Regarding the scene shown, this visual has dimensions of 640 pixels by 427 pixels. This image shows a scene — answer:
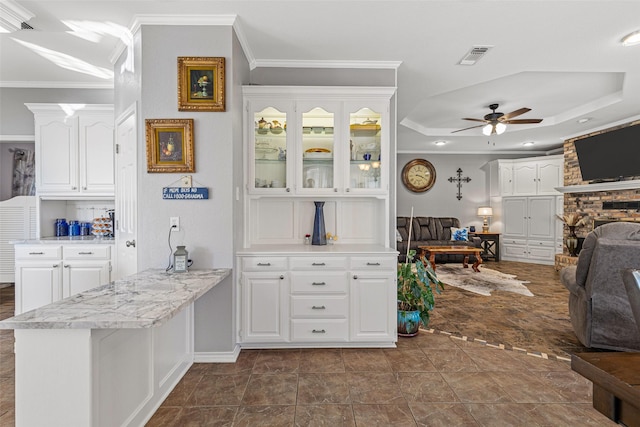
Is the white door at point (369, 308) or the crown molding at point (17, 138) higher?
the crown molding at point (17, 138)

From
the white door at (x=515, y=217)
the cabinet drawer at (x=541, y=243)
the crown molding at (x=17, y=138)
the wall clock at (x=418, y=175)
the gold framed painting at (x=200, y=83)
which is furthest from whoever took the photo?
the wall clock at (x=418, y=175)

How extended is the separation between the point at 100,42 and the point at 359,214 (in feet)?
9.35

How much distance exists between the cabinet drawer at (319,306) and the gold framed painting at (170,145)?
143cm

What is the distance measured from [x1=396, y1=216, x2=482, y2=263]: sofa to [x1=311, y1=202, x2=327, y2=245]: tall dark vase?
4.43 meters


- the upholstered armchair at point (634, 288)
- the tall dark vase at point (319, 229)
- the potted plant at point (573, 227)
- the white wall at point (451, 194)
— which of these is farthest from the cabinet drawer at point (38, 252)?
the potted plant at point (573, 227)

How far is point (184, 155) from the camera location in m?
2.65

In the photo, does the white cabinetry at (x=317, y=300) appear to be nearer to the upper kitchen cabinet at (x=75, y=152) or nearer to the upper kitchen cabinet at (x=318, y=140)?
the upper kitchen cabinet at (x=318, y=140)

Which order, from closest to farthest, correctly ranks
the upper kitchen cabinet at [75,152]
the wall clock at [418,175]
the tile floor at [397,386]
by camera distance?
Answer: the tile floor at [397,386] → the upper kitchen cabinet at [75,152] → the wall clock at [418,175]

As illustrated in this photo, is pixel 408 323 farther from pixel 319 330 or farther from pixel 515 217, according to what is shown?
pixel 515 217

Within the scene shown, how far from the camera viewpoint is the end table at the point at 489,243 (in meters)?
7.81

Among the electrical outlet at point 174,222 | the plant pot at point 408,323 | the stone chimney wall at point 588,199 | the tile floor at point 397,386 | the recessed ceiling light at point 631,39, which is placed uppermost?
the recessed ceiling light at point 631,39

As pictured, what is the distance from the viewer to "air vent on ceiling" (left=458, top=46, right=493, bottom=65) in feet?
9.95

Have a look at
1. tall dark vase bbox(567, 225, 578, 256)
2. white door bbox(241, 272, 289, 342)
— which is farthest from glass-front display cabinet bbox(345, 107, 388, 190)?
tall dark vase bbox(567, 225, 578, 256)

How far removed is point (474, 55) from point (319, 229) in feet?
7.24
